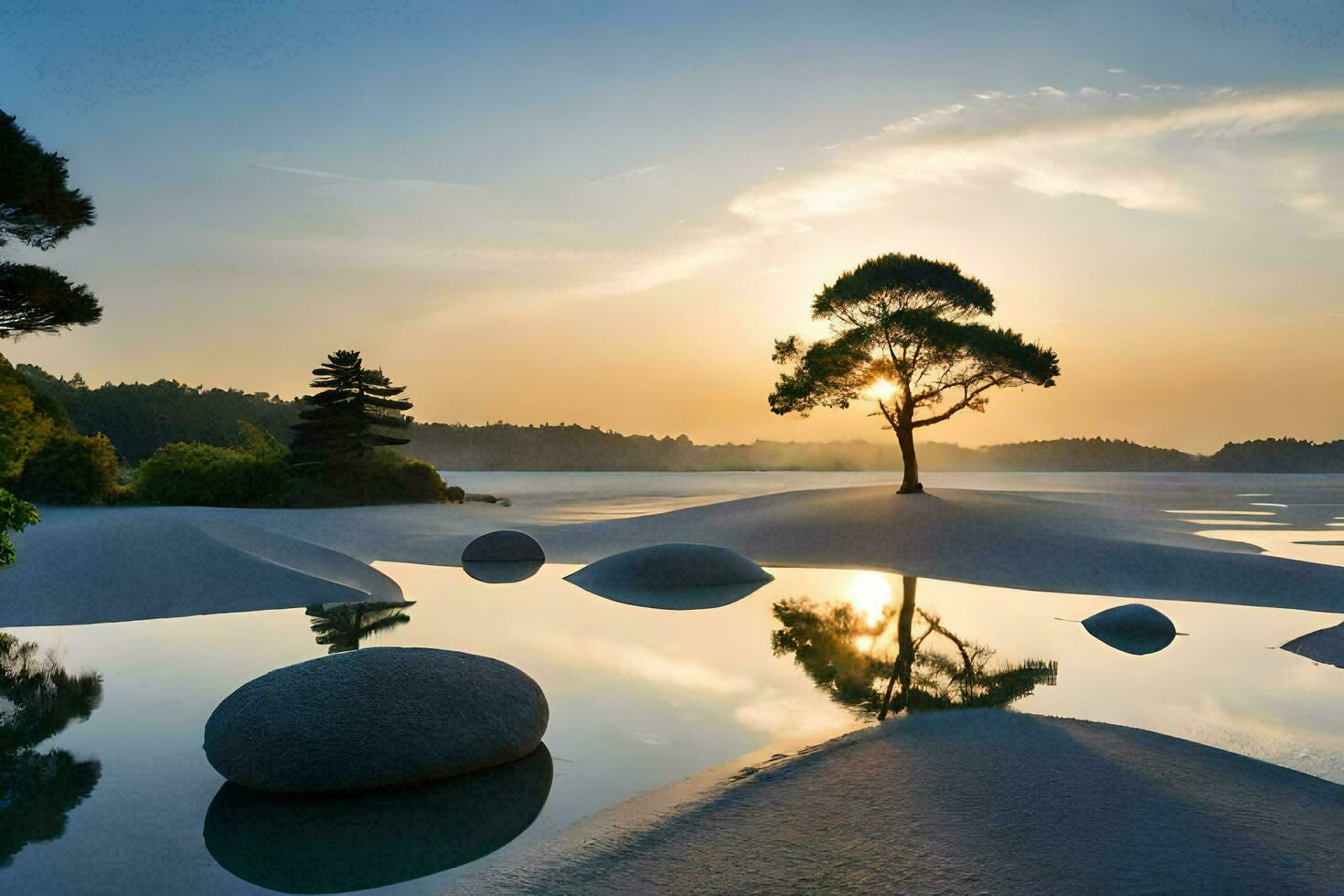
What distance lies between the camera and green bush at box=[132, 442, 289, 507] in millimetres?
27438

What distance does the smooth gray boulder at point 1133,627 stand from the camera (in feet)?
33.9

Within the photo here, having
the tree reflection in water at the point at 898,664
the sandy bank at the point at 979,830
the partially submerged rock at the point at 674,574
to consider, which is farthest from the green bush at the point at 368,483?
the sandy bank at the point at 979,830

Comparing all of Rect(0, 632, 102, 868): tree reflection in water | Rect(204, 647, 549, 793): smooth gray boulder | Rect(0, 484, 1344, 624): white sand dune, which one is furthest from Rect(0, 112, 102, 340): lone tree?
Rect(204, 647, 549, 793): smooth gray boulder

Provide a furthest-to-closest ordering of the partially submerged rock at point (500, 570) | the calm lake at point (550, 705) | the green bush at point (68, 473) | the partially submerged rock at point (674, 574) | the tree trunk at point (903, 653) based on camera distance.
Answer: the green bush at point (68, 473) < the partially submerged rock at point (500, 570) < the partially submerged rock at point (674, 574) < the tree trunk at point (903, 653) < the calm lake at point (550, 705)

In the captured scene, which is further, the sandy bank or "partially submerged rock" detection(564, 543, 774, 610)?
"partially submerged rock" detection(564, 543, 774, 610)

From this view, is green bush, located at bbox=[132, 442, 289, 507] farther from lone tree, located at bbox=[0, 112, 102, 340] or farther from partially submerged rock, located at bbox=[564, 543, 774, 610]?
partially submerged rock, located at bbox=[564, 543, 774, 610]

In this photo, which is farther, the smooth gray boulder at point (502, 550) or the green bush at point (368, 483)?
the green bush at point (368, 483)

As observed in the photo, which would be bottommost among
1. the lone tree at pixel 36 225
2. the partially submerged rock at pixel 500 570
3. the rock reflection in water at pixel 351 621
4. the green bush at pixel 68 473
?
the partially submerged rock at pixel 500 570

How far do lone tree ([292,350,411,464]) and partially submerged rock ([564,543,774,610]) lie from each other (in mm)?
20573

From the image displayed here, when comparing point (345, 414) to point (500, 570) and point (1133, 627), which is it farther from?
point (1133, 627)

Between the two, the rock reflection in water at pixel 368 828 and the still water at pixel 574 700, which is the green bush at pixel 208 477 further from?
the rock reflection in water at pixel 368 828

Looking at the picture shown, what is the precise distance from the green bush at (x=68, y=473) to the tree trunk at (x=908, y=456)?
993 inches

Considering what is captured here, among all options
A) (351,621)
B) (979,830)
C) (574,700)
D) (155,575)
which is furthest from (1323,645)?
(155,575)

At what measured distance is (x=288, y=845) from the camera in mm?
4609
